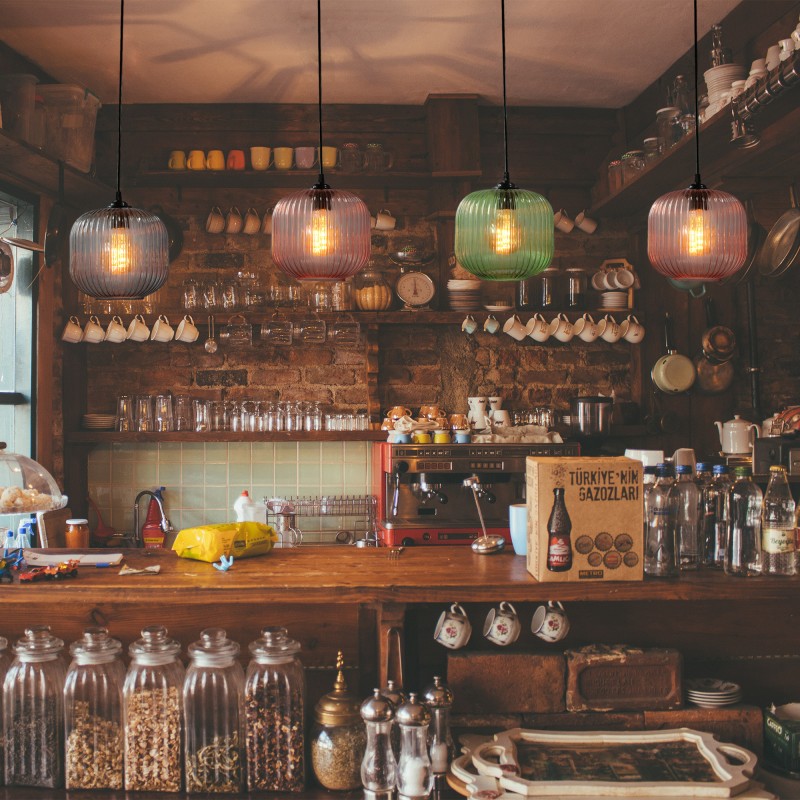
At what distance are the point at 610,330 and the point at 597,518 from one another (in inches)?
132

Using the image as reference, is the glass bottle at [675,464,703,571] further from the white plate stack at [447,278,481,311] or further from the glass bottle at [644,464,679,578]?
the white plate stack at [447,278,481,311]

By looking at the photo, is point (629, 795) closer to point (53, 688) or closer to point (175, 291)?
point (53, 688)

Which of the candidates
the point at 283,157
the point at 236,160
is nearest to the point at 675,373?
the point at 283,157

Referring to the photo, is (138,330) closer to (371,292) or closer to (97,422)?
(97,422)

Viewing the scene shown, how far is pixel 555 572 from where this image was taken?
8.13 feet

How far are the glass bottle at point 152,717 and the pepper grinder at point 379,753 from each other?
1.66 feet

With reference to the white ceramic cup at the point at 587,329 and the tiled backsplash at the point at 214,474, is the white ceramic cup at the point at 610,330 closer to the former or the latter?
the white ceramic cup at the point at 587,329

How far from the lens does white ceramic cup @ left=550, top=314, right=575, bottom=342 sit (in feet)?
18.4

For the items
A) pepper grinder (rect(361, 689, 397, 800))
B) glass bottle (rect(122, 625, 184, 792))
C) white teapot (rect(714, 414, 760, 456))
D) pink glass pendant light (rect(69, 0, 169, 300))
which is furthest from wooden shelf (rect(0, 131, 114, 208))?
white teapot (rect(714, 414, 760, 456))

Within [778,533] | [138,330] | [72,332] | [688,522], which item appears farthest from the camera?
[138,330]

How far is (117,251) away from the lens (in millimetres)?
3207

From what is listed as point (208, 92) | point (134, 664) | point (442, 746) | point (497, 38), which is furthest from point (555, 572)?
point (208, 92)

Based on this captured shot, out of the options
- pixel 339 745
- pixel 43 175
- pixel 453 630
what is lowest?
pixel 339 745

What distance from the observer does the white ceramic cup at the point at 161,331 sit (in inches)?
214
